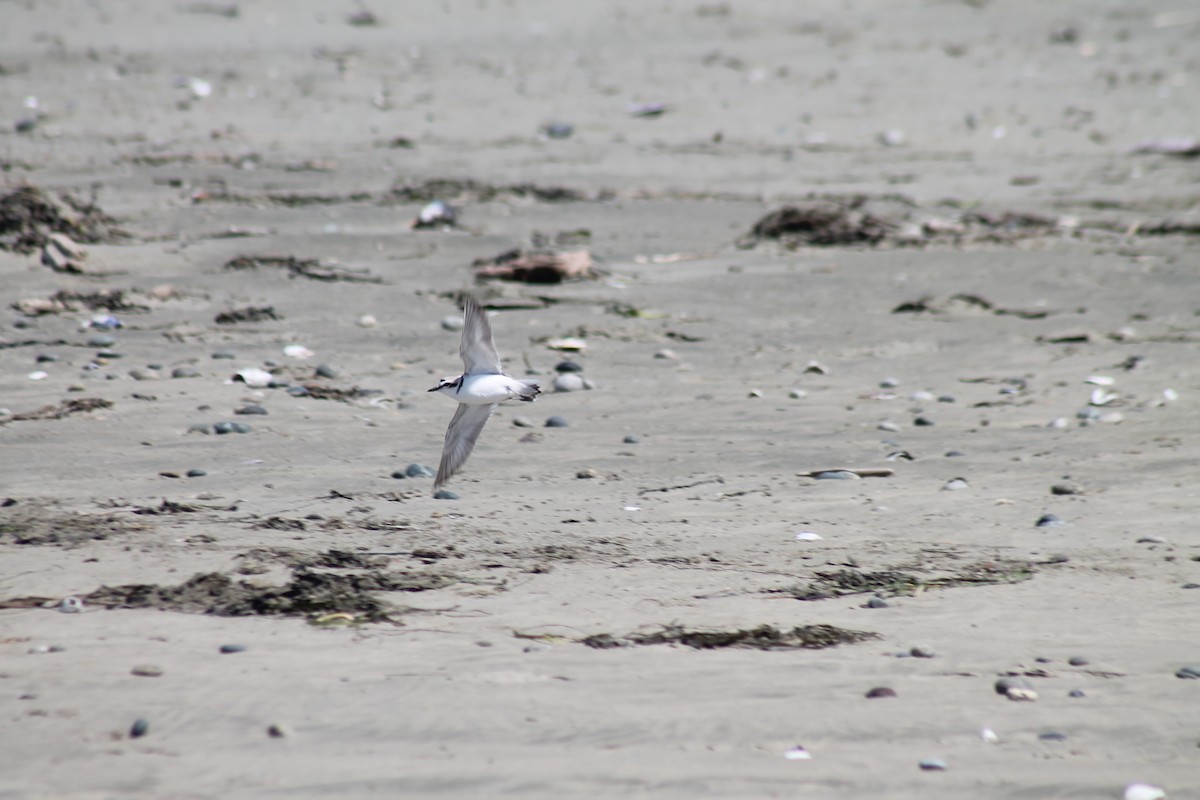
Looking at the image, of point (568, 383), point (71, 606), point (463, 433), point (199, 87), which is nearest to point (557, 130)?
point (199, 87)

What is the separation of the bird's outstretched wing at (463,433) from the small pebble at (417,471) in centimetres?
38

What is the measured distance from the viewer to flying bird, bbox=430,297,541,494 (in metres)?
4.80

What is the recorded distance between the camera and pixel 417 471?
18.0ft

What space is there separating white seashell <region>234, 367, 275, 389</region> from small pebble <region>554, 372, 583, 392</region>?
4.21 feet

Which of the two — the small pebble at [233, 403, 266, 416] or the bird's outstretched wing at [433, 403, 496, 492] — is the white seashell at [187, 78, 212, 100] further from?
the bird's outstretched wing at [433, 403, 496, 492]

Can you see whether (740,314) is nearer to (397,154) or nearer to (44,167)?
(397,154)

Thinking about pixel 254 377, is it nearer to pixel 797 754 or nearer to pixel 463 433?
pixel 463 433

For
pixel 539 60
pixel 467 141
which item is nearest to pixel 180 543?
pixel 467 141

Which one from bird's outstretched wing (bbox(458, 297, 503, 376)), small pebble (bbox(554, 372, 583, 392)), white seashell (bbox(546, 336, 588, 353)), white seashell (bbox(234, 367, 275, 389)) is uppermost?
bird's outstretched wing (bbox(458, 297, 503, 376))

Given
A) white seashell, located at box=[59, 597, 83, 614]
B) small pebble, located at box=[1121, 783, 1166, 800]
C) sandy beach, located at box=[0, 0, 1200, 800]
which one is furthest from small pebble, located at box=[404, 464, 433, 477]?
small pebble, located at box=[1121, 783, 1166, 800]

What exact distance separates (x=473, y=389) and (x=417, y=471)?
2.46ft

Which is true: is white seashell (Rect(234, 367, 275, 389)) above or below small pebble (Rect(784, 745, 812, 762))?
above

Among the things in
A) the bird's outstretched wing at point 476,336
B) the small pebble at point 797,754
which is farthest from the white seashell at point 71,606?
the small pebble at point 797,754

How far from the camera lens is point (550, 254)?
8.33 metres
